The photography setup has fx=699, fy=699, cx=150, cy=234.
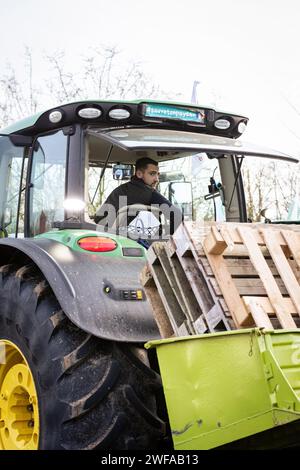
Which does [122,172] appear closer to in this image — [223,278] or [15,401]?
[15,401]

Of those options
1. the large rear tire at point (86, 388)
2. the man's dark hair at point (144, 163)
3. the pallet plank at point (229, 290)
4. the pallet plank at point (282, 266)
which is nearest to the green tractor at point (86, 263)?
the large rear tire at point (86, 388)

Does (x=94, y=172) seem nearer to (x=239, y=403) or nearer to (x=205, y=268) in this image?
(x=205, y=268)

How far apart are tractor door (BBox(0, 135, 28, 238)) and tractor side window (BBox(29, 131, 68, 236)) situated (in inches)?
7.5

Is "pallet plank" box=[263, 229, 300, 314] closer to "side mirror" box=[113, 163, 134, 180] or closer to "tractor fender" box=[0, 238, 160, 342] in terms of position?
"tractor fender" box=[0, 238, 160, 342]

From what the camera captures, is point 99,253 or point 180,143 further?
point 180,143

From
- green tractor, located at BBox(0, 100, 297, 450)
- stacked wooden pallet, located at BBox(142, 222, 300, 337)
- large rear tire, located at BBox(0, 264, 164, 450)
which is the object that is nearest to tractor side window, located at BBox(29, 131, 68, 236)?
green tractor, located at BBox(0, 100, 297, 450)

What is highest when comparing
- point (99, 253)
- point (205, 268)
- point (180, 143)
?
point (180, 143)

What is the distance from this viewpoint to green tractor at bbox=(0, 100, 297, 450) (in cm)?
333
